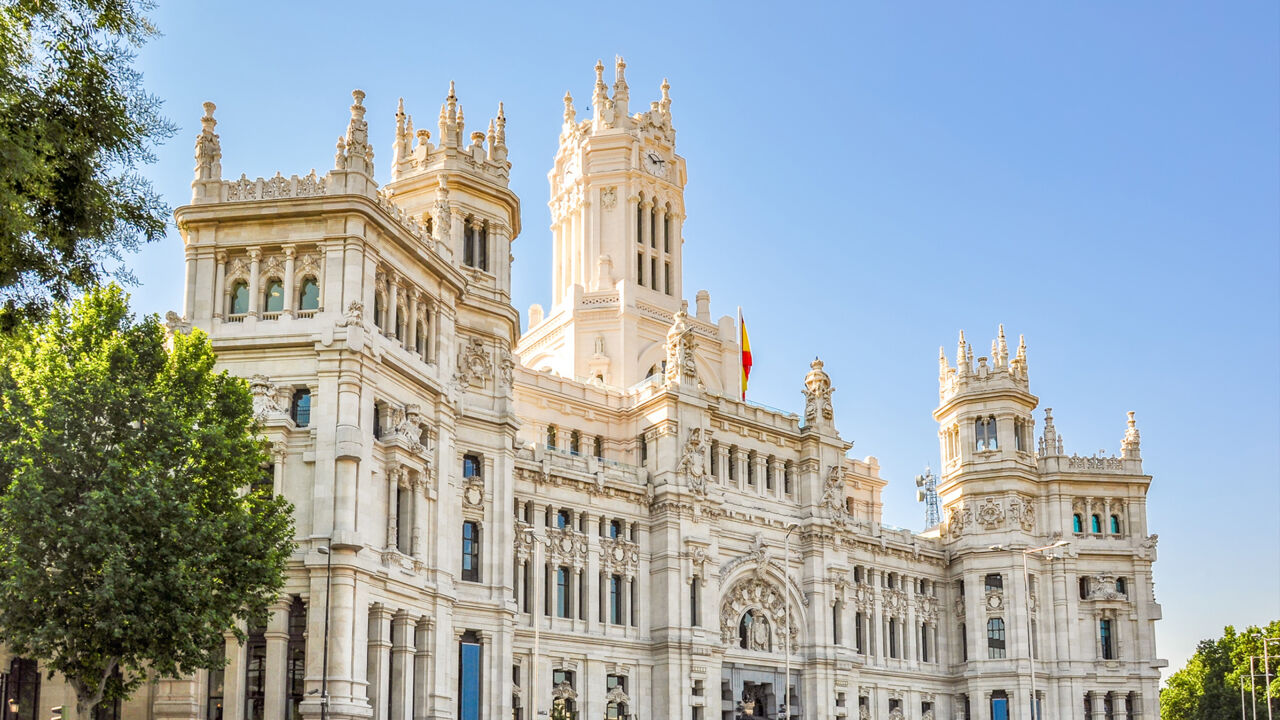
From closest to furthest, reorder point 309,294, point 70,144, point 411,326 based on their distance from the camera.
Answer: point 70,144, point 309,294, point 411,326

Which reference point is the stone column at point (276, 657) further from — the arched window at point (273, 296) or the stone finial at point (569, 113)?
the stone finial at point (569, 113)

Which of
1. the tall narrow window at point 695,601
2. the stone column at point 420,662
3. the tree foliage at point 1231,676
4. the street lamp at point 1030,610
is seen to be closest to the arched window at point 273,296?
the stone column at point 420,662

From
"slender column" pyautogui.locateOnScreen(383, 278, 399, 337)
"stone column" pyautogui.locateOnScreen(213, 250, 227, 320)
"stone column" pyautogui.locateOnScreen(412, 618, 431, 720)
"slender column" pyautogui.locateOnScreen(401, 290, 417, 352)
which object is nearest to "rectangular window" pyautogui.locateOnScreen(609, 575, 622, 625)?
"stone column" pyautogui.locateOnScreen(412, 618, 431, 720)

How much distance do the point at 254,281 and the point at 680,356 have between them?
28430 millimetres

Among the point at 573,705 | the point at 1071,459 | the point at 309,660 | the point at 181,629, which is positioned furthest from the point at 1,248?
the point at 1071,459

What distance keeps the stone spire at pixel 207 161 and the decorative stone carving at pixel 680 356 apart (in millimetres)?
28628

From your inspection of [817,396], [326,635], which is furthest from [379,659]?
[817,396]

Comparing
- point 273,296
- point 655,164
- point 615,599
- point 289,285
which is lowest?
point 615,599

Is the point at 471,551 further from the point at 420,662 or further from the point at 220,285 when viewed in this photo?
the point at 220,285

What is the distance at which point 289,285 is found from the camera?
52.5 meters

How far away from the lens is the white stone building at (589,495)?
51062 mm

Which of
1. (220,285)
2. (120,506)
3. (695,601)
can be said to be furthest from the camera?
(695,601)

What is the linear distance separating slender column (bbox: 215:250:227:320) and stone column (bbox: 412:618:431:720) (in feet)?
46.8

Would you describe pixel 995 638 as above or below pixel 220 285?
below
